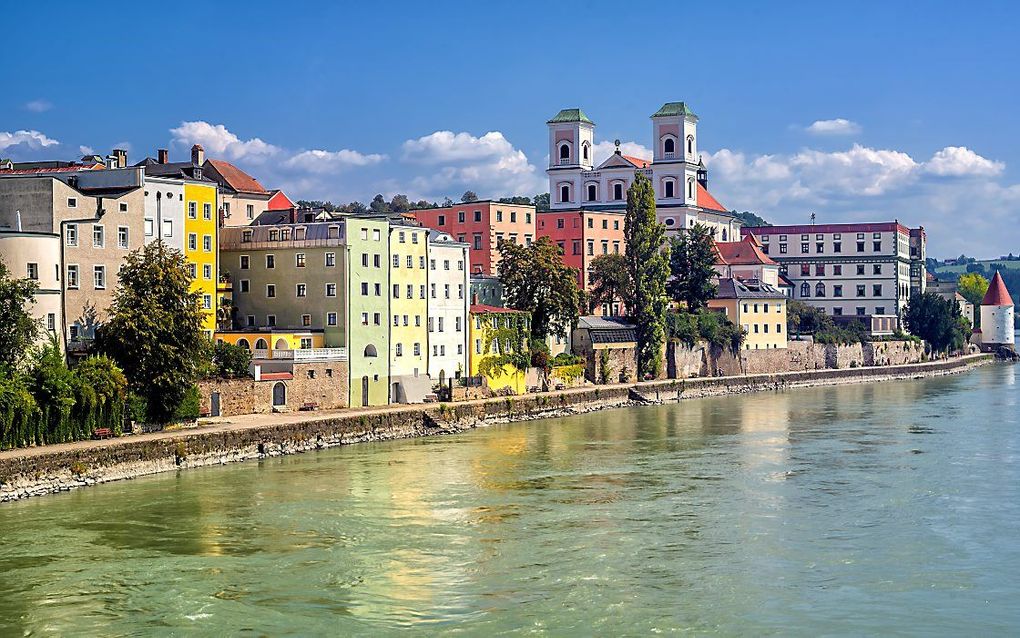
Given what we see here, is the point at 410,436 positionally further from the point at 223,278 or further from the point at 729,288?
the point at 729,288

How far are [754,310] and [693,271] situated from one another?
606cm

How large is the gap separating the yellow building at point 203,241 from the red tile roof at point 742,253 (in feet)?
173

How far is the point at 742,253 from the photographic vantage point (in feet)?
341

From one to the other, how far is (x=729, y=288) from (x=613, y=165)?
764 inches

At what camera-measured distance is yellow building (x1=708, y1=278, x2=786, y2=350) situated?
292 feet

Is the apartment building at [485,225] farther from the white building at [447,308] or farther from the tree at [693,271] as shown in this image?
the white building at [447,308]

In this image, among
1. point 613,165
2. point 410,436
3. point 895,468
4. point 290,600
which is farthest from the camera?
point 613,165

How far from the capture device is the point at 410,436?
2087 inches

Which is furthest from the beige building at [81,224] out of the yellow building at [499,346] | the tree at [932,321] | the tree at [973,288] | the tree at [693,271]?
the tree at [973,288]

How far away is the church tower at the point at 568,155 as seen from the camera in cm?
10588

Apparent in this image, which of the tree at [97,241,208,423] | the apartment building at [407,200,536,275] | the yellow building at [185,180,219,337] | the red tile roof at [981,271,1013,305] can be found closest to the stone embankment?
the tree at [97,241,208,423]

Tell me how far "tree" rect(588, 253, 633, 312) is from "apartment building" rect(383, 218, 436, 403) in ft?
61.4

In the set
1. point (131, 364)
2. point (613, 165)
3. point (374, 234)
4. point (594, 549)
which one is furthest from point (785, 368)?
point (594, 549)

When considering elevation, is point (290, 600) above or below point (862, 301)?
below
